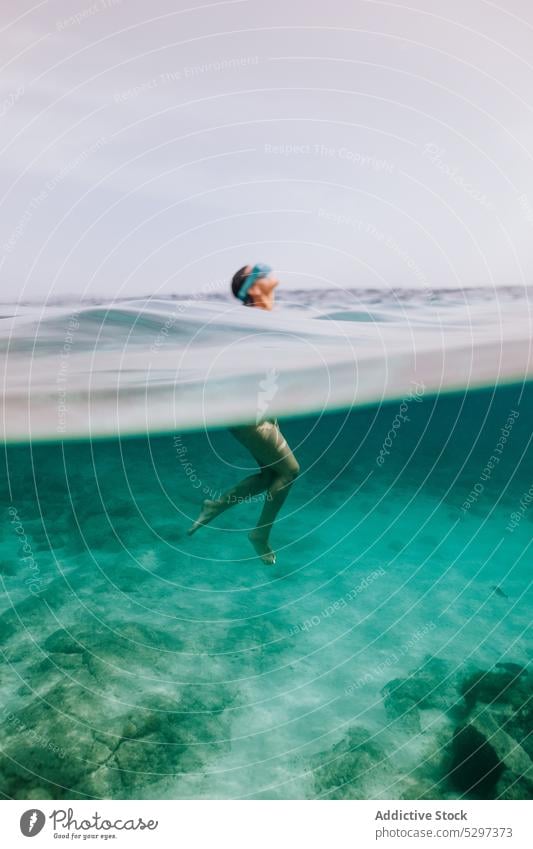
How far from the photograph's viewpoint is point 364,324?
14.6 m

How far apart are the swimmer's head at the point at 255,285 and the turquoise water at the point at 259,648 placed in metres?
5.03

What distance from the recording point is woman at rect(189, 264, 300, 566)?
4.67 m

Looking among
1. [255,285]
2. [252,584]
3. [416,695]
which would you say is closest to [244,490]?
[255,285]

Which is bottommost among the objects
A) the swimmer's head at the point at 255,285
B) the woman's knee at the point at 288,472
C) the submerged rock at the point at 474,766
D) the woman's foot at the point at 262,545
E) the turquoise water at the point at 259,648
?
the turquoise water at the point at 259,648

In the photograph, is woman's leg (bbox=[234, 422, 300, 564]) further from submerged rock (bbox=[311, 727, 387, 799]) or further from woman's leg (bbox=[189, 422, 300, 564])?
submerged rock (bbox=[311, 727, 387, 799])

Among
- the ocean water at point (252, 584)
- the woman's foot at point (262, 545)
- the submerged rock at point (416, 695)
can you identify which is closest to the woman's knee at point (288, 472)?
the ocean water at point (252, 584)

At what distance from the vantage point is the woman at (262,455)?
4.67m

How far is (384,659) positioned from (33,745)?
529 cm

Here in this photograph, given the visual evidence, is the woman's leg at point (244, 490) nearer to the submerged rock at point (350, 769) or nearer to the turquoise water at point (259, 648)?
the turquoise water at point (259, 648)

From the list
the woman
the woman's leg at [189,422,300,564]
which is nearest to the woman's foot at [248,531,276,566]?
the woman

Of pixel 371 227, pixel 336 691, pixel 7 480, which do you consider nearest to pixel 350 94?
pixel 371 227

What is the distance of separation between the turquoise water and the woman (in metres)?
3.06

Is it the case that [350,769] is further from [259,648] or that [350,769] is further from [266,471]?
[266,471]

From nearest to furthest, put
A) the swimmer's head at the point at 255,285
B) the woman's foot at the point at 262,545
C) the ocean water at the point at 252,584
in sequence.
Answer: the swimmer's head at the point at 255,285 → the woman's foot at the point at 262,545 → the ocean water at the point at 252,584
